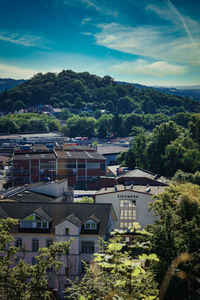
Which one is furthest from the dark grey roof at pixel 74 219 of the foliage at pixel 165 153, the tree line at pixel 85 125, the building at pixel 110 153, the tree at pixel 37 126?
the tree at pixel 37 126

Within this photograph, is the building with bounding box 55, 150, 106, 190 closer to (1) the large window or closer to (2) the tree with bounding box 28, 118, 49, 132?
(1) the large window

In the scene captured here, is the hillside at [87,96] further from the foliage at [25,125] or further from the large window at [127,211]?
the large window at [127,211]

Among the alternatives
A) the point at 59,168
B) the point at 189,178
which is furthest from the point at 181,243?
the point at 59,168

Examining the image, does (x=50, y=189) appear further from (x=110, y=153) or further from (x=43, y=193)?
(x=110, y=153)

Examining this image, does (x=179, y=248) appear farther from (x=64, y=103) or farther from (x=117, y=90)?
(x=117, y=90)

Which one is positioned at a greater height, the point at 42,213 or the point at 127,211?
the point at 42,213

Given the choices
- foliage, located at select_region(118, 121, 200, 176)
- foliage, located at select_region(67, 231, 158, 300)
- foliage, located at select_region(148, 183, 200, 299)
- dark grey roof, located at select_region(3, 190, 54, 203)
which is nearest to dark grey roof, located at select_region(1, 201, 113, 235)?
dark grey roof, located at select_region(3, 190, 54, 203)
